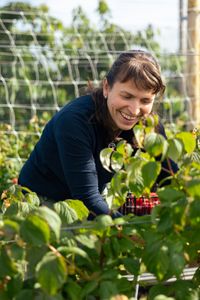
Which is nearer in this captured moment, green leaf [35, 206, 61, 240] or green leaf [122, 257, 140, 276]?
green leaf [35, 206, 61, 240]

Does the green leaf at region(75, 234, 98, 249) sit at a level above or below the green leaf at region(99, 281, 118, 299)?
above

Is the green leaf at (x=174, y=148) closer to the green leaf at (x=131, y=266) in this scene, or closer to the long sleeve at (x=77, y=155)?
the green leaf at (x=131, y=266)

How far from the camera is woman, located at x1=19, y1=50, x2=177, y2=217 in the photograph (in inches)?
84.4

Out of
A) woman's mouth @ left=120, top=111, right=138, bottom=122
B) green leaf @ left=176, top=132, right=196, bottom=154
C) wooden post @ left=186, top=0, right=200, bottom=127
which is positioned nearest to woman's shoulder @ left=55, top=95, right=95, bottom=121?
woman's mouth @ left=120, top=111, right=138, bottom=122

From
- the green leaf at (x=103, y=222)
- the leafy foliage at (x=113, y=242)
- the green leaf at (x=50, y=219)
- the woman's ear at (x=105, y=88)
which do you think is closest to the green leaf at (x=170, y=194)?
the leafy foliage at (x=113, y=242)

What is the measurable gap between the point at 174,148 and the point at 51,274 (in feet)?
1.07

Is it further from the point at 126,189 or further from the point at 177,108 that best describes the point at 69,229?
the point at 177,108

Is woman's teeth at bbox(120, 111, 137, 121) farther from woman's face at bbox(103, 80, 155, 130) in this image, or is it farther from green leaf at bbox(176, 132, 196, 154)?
green leaf at bbox(176, 132, 196, 154)

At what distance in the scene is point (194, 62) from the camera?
21.2 ft

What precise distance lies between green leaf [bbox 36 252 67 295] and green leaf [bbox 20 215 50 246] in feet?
0.11

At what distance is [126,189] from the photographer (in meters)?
1.50

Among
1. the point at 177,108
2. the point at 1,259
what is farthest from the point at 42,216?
the point at 177,108

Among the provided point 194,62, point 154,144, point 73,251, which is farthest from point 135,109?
point 194,62

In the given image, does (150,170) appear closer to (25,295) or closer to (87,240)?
(87,240)
